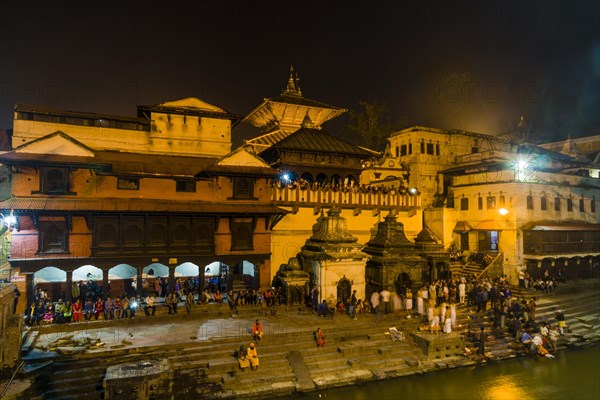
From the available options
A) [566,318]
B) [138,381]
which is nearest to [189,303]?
[138,381]

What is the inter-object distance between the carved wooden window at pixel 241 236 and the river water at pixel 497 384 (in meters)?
11.0

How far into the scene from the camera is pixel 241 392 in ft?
47.0

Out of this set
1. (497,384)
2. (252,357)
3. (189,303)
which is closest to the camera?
(252,357)

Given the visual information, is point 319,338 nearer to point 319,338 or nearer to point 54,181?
point 319,338

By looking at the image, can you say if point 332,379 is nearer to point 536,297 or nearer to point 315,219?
point 315,219

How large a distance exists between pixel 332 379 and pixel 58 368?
10.2 metres

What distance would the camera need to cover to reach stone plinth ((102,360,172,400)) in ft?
42.0

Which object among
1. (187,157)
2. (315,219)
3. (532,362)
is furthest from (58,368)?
(532,362)

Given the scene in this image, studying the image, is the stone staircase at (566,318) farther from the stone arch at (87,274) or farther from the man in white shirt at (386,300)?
the stone arch at (87,274)

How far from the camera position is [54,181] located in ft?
68.2

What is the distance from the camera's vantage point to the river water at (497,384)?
15.1 meters

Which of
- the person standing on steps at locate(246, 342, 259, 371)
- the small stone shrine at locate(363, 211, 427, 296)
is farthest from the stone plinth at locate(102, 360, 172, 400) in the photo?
the small stone shrine at locate(363, 211, 427, 296)

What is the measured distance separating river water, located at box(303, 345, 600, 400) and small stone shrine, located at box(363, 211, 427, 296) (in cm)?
647

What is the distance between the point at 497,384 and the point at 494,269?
16851mm
